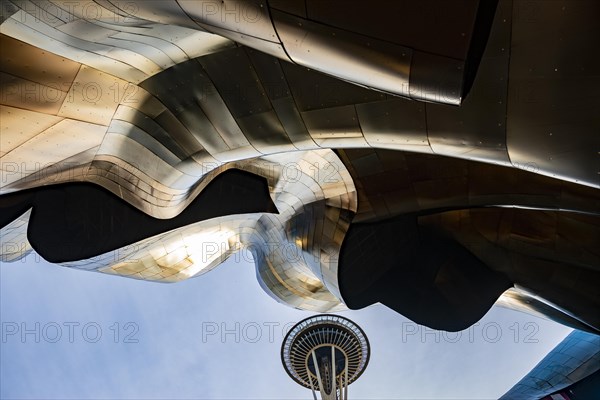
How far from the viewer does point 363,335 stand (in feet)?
104

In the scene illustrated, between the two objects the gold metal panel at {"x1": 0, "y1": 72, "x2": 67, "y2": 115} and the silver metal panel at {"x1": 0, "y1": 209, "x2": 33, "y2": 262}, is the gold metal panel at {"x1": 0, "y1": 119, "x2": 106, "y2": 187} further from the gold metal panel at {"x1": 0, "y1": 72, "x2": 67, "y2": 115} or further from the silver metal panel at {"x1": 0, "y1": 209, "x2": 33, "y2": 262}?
the silver metal panel at {"x1": 0, "y1": 209, "x2": 33, "y2": 262}

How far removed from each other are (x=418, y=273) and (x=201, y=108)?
724cm

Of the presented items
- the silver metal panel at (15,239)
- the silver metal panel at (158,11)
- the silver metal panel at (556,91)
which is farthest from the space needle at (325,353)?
the silver metal panel at (158,11)

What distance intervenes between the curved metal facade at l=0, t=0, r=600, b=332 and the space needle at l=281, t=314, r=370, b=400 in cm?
1237

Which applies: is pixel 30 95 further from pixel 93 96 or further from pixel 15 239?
pixel 15 239

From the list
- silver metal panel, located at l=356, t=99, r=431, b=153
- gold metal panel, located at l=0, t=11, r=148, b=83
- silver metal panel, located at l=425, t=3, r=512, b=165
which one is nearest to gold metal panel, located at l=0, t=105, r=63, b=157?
gold metal panel, located at l=0, t=11, r=148, b=83

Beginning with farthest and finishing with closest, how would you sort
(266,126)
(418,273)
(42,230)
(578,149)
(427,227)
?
(418,273) → (427,227) → (42,230) → (266,126) → (578,149)

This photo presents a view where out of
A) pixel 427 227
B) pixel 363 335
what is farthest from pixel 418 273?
pixel 363 335

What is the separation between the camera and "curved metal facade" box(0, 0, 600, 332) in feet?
14.3

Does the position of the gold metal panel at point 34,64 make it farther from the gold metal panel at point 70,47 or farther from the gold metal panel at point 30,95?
the gold metal panel at point 70,47

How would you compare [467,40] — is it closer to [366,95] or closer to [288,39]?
[288,39]

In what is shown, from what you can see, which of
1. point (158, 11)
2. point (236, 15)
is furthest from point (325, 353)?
point (236, 15)

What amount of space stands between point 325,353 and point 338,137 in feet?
82.4

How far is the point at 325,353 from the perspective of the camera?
30875 mm
